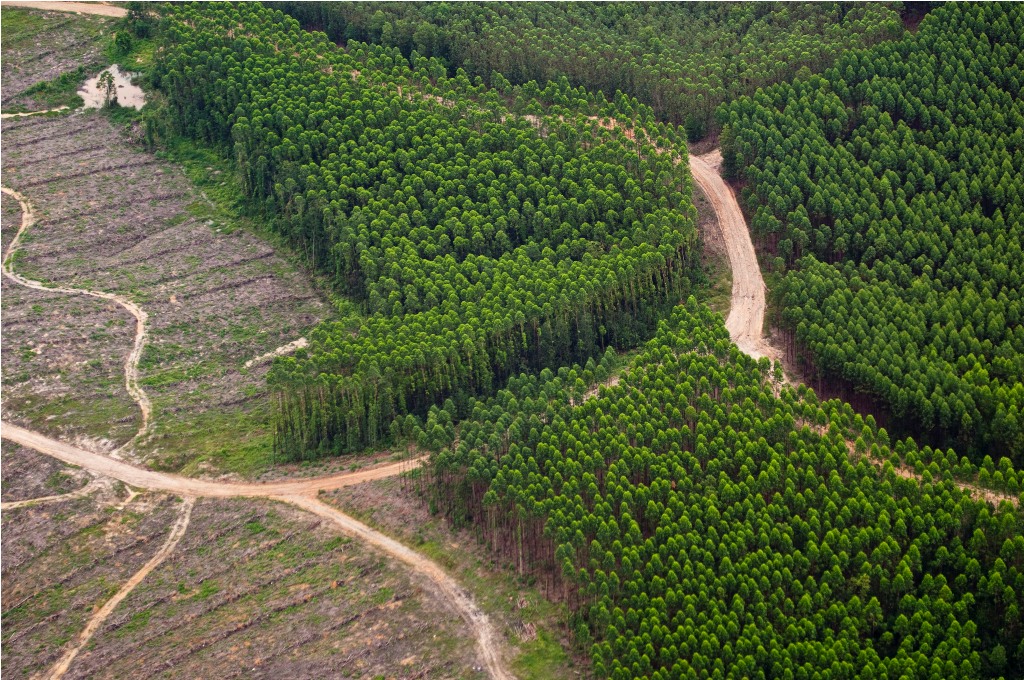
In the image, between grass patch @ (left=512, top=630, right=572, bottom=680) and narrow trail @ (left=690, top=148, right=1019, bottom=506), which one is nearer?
grass patch @ (left=512, top=630, right=572, bottom=680)

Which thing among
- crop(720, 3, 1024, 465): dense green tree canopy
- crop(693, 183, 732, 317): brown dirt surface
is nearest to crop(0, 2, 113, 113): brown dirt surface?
crop(693, 183, 732, 317): brown dirt surface

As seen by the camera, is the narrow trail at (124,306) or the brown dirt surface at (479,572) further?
the narrow trail at (124,306)

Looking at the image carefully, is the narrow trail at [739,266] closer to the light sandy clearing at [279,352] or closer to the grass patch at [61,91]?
the light sandy clearing at [279,352]

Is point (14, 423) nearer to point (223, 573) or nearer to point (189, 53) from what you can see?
point (223, 573)

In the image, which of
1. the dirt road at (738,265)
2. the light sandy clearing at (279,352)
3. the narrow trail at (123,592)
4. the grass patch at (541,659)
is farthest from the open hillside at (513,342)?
the light sandy clearing at (279,352)

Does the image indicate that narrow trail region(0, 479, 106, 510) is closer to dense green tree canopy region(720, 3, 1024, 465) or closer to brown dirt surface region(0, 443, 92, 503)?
brown dirt surface region(0, 443, 92, 503)

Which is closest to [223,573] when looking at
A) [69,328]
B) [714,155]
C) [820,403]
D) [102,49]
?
[69,328]
